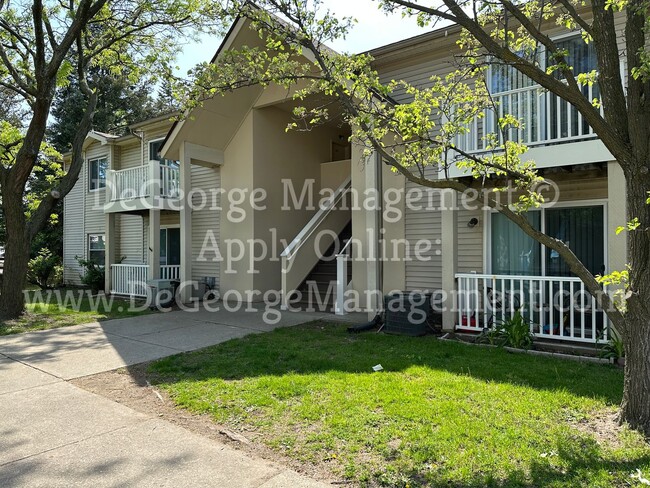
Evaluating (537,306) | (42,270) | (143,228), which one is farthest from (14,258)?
(537,306)

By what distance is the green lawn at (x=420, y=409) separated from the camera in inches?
125

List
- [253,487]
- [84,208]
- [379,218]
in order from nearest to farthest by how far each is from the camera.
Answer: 1. [253,487]
2. [379,218]
3. [84,208]

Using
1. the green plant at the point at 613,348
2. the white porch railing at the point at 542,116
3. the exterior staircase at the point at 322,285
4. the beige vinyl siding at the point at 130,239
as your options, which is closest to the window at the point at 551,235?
the white porch railing at the point at 542,116

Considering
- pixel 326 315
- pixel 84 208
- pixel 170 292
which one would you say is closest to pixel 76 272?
pixel 84 208

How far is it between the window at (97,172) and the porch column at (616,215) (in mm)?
17225

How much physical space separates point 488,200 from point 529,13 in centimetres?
247

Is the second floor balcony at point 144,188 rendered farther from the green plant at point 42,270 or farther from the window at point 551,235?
the window at point 551,235

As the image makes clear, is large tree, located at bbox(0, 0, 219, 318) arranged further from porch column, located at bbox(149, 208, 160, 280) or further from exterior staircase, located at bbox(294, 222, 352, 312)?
exterior staircase, located at bbox(294, 222, 352, 312)

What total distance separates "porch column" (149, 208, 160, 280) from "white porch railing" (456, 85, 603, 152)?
887cm

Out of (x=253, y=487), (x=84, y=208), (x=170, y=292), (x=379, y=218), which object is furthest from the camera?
(x=84, y=208)

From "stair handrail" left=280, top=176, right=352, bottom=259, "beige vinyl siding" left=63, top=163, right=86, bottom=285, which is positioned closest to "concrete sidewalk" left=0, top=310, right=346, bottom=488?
"stair handrail" left=280, top=176, right=352, bottom=259

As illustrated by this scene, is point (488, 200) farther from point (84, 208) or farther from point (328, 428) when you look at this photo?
point (84, 208)

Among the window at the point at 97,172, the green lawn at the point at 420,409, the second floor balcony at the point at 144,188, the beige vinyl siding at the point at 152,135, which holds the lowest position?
the green lawn at the point at 420,409

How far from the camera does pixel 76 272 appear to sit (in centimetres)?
1861
